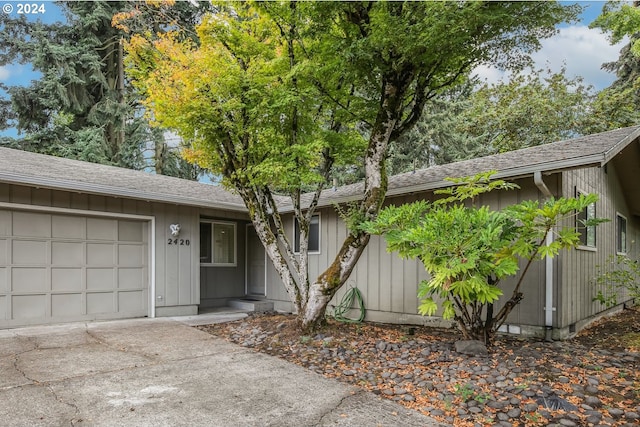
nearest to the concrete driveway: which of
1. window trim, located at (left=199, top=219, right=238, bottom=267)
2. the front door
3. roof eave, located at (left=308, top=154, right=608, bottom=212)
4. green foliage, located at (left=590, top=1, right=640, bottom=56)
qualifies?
roof eave, located at (left=308, top=154, right=608, bottom=212)

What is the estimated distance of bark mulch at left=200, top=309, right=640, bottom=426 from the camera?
335cm

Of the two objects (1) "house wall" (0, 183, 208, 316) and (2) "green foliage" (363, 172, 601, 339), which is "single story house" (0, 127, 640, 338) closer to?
(1) "house wall" (0, 183, 208, 316)

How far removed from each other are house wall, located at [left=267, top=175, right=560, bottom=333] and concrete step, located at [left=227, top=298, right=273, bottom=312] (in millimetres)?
221

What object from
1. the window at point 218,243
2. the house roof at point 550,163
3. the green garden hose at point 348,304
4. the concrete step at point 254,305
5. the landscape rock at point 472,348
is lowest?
the concrete step at point 254,305

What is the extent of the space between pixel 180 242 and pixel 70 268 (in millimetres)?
1991

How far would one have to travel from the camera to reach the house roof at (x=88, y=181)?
240 inches

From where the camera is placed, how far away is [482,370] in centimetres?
420

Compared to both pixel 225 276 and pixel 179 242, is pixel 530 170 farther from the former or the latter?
pixel 225 276

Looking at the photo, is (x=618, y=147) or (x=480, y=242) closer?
(x=480, y=242)

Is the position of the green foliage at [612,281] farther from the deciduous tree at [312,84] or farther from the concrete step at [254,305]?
the concrete step at [254,305]

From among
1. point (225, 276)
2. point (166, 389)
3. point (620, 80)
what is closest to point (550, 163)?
point (166, 389)

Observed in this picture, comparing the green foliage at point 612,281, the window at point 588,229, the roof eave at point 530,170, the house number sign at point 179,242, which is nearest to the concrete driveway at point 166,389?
the house number sign at point 179,242

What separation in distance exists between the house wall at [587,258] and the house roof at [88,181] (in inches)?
246

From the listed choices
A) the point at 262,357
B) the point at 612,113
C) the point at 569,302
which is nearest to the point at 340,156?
the point at 262,357
